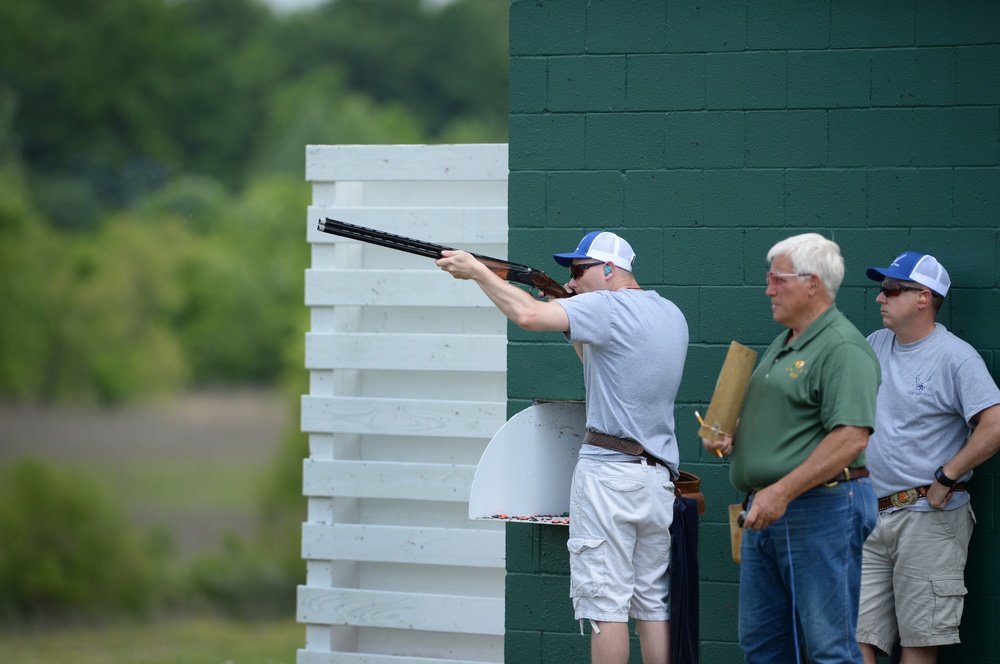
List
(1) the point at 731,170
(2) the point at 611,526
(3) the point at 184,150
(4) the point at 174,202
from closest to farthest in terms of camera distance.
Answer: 1. (2) the point at 611,526
2. (1) the point at 731,170
3. (4) the point at 174,202
4. (3) the point at 184,150

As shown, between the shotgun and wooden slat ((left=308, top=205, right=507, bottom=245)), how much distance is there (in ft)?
2.14

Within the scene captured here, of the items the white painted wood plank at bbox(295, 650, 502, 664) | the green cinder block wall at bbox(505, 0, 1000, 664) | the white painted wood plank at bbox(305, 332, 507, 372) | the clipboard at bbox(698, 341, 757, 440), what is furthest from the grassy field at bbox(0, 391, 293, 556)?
the clipboard at bbox(698, 341, 757, 440)

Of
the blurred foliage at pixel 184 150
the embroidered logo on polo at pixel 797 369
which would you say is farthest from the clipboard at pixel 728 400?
the blurred foliage at pixel 184 150

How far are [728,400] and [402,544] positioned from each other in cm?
216

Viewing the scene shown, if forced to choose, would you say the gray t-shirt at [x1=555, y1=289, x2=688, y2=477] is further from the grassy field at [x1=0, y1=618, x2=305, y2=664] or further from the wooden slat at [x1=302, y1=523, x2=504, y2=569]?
the grassy field at [x1=0, y1=618, x2=305, y2=664]

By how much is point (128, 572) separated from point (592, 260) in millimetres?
11517

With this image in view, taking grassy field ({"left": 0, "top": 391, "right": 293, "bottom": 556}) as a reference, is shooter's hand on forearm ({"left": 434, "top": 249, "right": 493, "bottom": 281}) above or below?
above

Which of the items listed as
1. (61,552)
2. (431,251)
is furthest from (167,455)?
(431,251)

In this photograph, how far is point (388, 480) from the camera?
5344 mm

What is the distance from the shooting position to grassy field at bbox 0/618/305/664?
10.4 metres

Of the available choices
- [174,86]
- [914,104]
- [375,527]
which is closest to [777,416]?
[914,104]

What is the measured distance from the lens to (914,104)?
450 cm

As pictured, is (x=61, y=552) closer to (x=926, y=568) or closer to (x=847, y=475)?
(x=926, y=568)

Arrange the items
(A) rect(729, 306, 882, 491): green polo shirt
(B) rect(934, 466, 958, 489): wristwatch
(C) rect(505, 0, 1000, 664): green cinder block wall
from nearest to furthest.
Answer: (A) rect(729, 306, 882, 491): green polo shirt < (B) rect(934, 466, 958, 489): wristwatch < (C) rect(505, 0, 1000, 664): green cinder block wall
